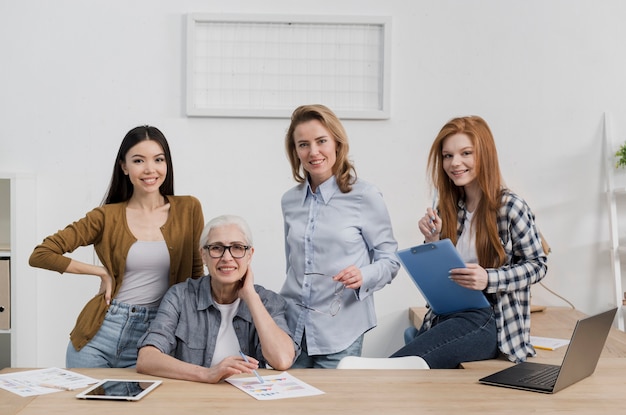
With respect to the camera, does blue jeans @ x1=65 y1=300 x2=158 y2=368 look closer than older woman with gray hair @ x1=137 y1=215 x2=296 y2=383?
No

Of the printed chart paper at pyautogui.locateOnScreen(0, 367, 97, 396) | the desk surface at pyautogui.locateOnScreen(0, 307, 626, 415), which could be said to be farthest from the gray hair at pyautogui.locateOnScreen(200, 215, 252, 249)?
the printed chart paper at pyautogui.locateOnScreen(0, 367, 97, 396)

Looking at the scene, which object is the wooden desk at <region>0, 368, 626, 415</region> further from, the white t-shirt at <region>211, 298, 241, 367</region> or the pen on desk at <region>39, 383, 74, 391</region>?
the white t-shirt at <region>211, 298, 241, 367</region>

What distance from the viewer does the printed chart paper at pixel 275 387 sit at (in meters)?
1.85

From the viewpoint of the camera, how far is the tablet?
1791 mm

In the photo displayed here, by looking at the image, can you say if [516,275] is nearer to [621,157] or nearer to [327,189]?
[327,189]

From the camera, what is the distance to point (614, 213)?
3.67 m

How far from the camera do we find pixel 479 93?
375 cm

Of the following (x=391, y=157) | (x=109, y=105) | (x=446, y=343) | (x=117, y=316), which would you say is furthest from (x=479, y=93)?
(x=117, y=316)

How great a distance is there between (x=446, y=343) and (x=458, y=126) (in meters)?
0.79

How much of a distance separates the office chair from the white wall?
1.40m

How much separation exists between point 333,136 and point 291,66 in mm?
1285

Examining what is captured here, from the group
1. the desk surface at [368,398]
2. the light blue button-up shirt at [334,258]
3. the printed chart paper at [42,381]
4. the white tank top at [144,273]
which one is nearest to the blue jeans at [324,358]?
the light blue button-up shirt at [334,258]

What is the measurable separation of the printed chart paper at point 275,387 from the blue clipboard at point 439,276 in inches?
27.0

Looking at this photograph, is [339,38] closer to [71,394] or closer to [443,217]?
[443,217]
